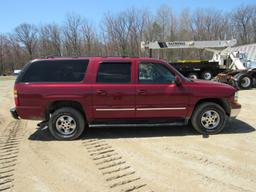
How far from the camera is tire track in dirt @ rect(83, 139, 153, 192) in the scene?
4.05 m

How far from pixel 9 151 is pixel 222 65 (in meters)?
18.9

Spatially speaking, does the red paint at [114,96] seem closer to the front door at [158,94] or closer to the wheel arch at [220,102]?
the front door at [158,94]

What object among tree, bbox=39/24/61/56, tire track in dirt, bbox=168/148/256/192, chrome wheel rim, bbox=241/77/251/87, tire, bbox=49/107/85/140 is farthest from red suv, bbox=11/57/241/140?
tree, bbox=39/24/61/56

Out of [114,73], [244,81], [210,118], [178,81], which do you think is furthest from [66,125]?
[244,81]

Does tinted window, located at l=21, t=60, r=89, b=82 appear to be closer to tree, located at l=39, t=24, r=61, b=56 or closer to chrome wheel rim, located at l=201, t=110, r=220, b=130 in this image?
chrome wheel rim, located at l=201, t=110, r=220, b=130

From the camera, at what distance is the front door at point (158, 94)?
6426 mm

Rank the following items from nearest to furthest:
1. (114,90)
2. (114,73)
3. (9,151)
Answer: (9,151) → (114,90) → (114,73)

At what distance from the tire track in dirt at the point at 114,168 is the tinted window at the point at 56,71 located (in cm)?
156

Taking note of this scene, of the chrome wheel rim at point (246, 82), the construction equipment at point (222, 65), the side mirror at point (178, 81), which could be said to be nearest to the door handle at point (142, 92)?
the side mirror at point (178, 81)

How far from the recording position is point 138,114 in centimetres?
653

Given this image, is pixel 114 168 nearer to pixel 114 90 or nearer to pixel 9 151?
pixel 114 90

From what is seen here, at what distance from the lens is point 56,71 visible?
6469 mm

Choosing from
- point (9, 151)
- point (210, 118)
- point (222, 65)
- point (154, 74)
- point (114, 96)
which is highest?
point (154, 74)

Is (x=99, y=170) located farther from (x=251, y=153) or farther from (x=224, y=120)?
(x=224, y=120)
